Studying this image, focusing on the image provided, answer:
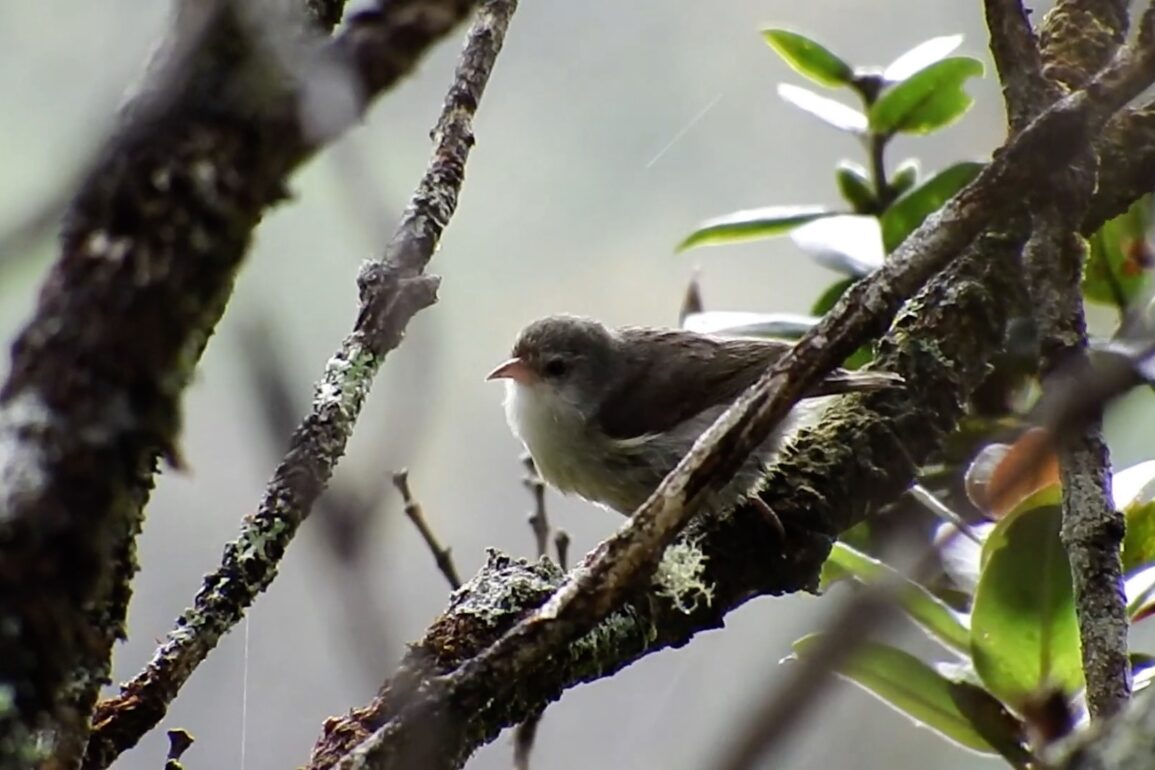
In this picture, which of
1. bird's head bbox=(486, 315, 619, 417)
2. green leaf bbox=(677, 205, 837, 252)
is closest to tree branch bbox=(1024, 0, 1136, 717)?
green leaf bbox=(677, 205, 837, 252)

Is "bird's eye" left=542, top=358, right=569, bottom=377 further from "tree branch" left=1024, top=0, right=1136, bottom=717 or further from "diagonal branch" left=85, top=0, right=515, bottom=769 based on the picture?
"tree branch" left=1024, top=0, right=1136, bottom=717

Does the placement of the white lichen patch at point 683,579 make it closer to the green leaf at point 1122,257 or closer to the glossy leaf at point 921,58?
the green leaf at point 1122,257

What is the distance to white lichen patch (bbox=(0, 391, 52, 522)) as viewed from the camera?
0.50m

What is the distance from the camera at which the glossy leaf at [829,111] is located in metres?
2.14

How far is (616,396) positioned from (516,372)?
24 cm

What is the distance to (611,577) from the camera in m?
0.84

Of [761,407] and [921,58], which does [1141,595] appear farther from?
[921,58]

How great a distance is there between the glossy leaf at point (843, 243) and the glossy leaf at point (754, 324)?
0.33ft

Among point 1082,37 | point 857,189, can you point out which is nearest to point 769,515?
point 1082,37

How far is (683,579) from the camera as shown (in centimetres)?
135

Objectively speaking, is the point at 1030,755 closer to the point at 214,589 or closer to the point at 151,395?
the point at 214,589

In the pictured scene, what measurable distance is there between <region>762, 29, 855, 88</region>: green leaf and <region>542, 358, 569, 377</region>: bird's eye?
2.43ft

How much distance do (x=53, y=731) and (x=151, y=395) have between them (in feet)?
0.62

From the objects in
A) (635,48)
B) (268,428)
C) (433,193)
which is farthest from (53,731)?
(635,48)
